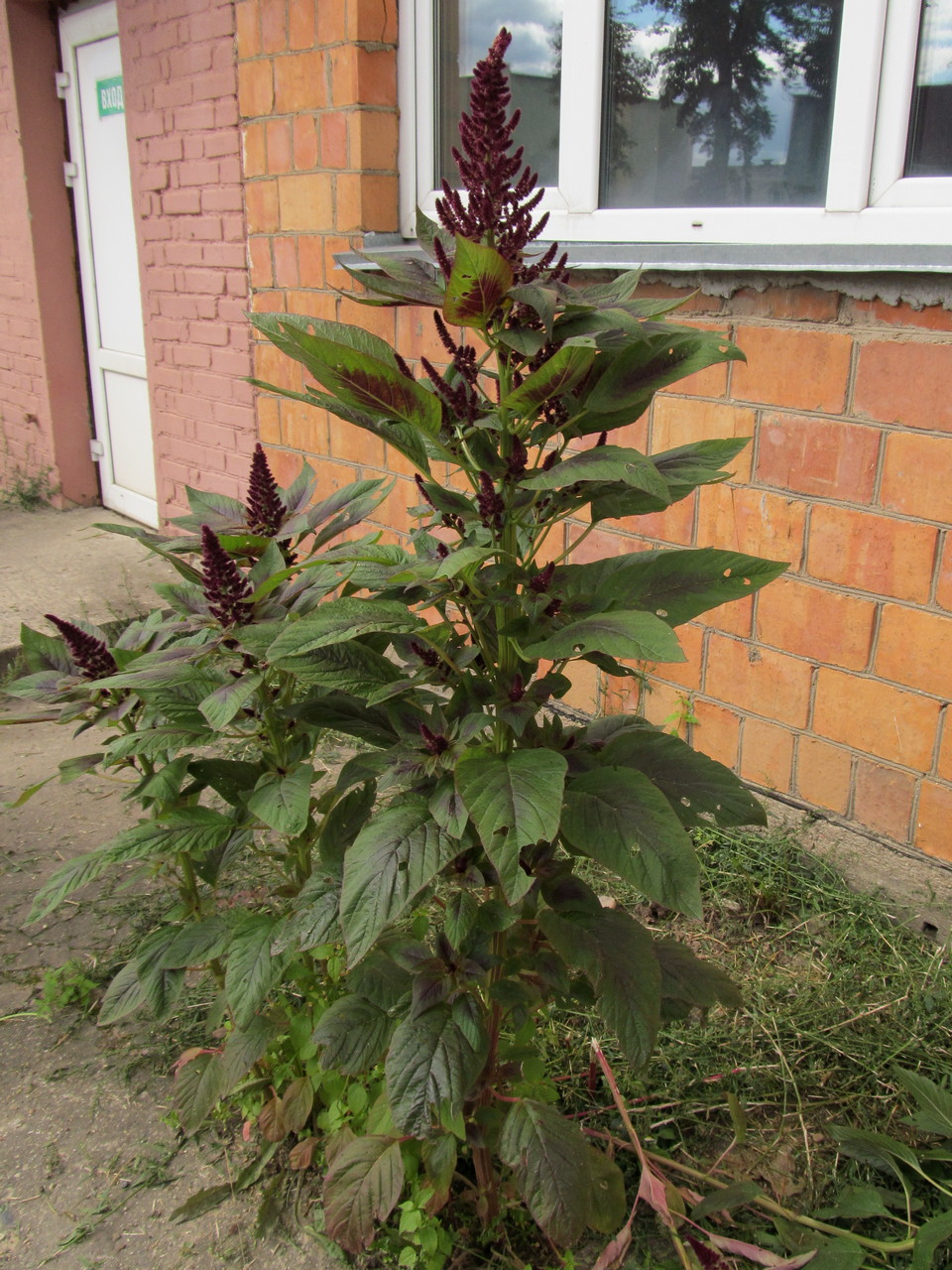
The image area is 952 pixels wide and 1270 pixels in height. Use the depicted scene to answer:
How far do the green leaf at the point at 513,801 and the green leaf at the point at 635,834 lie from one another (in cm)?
10

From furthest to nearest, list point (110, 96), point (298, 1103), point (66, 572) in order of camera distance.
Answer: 1. point (110, 96)
2. point (66, 572)
3. point (298, 1103)

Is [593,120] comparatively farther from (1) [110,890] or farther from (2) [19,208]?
(2) [19,208]

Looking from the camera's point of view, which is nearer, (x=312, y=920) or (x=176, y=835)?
(x=312, y=920)

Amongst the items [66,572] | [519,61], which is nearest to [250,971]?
[519,61]

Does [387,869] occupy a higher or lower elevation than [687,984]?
higher

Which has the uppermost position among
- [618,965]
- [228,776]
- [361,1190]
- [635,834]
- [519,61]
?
[519,61]

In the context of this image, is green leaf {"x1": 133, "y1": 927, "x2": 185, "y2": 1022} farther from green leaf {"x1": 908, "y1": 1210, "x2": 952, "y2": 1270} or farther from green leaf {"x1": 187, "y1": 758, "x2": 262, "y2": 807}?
green leaf {"x1": 908, "y1": 1210, "x2": 952, "y2": 1270}

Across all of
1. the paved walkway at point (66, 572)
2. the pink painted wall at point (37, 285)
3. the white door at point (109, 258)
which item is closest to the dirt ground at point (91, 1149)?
the paved walkway at point (66, 572)

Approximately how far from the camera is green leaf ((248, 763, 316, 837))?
4.64 ft

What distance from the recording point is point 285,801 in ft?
4.75

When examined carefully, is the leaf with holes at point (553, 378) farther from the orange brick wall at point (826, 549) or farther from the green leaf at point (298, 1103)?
the orange brick wall at point (826, 549)

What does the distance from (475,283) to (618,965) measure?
84cm

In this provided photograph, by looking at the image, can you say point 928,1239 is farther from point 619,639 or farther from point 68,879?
point 68,879

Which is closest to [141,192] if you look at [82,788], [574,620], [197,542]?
[82,788]
